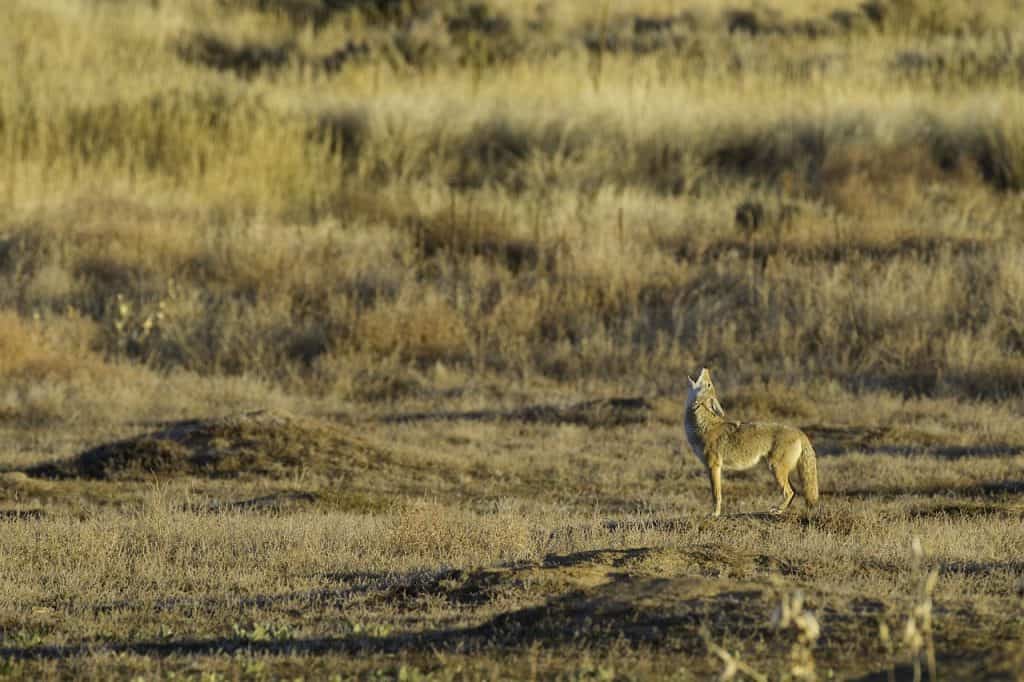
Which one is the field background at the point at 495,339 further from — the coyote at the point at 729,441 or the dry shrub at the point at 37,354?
the coyote at the point at 729,441

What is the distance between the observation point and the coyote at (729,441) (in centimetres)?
930

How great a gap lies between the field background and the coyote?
0.35m

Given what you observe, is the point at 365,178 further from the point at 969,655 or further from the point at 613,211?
the point at 969,655

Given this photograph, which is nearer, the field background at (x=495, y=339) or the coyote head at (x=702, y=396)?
the field background at (x=495, y=339)

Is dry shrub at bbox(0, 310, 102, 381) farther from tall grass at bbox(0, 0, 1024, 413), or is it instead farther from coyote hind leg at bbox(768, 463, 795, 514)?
coyote hind leg at bbox(768, 463, 795, 514)

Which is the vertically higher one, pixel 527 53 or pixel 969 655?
pixel 527 53

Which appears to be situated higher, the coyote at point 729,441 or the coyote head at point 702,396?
the coyote head at point 702,396

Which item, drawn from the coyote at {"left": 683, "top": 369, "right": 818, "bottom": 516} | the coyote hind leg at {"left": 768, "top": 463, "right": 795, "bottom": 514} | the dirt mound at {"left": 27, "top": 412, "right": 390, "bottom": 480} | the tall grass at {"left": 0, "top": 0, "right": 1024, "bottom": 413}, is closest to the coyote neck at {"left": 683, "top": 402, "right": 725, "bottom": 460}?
the coyote at {"left": 683, "top": 369, "right": 818, "bottom": 516}

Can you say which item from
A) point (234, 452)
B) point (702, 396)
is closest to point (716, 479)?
point (702, 396)

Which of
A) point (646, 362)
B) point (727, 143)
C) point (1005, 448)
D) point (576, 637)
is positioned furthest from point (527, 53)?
Answer: point (576, 637)

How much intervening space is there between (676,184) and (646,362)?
778 cm

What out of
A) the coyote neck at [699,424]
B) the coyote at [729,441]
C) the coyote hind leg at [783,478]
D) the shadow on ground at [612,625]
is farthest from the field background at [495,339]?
the coyote neck at [699,424]

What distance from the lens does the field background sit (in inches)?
278

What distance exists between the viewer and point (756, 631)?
641cm
